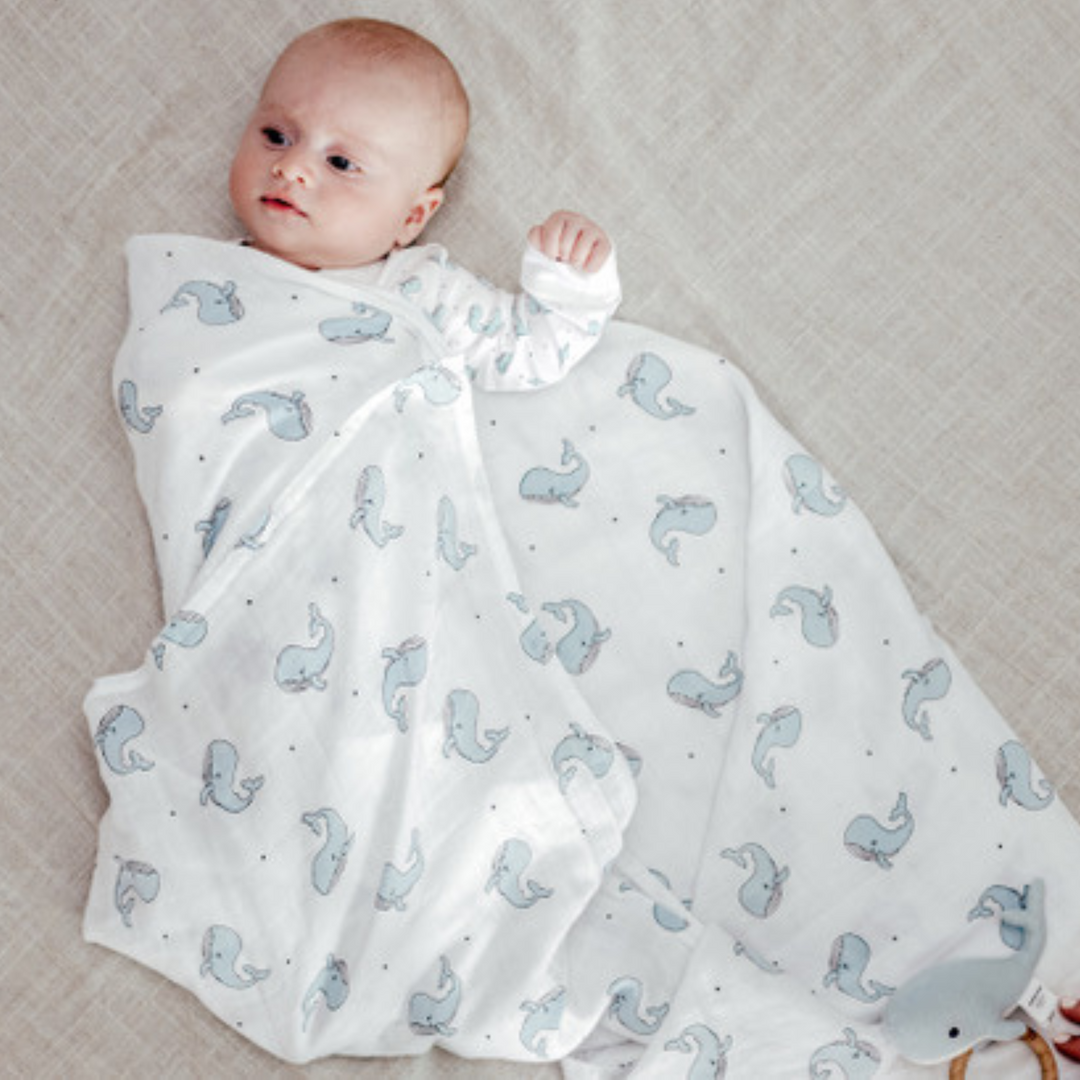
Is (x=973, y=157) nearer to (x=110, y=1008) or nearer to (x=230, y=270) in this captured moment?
(x=230, y=270)

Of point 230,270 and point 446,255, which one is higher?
point 446,255

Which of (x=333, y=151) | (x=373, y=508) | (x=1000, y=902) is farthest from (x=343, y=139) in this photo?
(x=1000, y=902)

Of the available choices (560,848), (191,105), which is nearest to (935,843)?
(560,848)

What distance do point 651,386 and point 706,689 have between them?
30 centimetres

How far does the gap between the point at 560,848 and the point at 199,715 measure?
0.34m

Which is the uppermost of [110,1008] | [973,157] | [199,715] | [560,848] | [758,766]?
[973,157]

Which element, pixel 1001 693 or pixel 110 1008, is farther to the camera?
pixel 1001 693

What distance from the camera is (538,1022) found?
1.60 metres

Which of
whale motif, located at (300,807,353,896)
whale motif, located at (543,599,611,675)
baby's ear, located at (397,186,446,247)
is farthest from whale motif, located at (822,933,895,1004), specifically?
baby's ear, located at (397,186,446,247)

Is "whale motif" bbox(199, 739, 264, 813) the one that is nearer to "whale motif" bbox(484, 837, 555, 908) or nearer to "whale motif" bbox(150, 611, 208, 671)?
"whale motif" bbox(150, 611, 208, 671)

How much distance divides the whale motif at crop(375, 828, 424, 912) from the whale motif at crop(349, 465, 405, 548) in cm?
26

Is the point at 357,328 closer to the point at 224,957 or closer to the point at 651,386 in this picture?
the point at 651,386

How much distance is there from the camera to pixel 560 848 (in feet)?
5.35

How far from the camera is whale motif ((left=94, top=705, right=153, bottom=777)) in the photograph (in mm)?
1627
